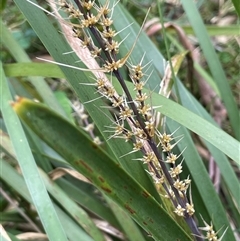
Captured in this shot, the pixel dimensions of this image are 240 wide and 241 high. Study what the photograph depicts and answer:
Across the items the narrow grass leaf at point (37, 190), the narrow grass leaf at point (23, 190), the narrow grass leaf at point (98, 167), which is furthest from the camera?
the narrow grass leaf at point (23, 190)

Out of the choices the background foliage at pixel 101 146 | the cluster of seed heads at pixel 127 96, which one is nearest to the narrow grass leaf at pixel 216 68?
the background foliage at pixel 101 146

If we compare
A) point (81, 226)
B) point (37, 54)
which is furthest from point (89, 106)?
point (37, 54)

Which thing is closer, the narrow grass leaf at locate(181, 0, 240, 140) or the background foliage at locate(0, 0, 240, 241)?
the background foliage at locate(0, 0, 240, 241)

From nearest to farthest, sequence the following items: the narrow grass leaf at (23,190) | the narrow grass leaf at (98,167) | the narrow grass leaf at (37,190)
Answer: the narrow grass leaf at (98,167) < the narrow grass leaf at (37,190) < the narrow grass leaf at (23,190)

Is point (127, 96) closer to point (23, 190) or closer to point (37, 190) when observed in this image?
point (37, 190)

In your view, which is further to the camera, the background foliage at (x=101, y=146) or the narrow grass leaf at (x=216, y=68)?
the narrow grass leaf at (x=216, y=68)

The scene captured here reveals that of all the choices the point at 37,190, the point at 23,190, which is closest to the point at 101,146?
the point at 23,190

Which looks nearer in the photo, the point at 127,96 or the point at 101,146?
the point at 127,96

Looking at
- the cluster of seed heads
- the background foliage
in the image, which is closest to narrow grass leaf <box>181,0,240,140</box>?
the background foliage

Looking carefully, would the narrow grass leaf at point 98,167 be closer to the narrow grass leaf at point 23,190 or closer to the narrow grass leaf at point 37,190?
the narrow grass leaf at point 37,190

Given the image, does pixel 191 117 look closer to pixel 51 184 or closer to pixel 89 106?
pixel 89 106

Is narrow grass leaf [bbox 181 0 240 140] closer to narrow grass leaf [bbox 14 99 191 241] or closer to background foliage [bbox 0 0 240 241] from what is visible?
background foliage [bbox 0 0 240 241]

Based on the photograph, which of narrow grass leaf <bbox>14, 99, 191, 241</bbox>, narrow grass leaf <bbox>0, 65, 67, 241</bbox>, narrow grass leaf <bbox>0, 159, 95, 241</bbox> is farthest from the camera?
narrow grass leaf <bbox>0, 159, 95, 241</bbox>

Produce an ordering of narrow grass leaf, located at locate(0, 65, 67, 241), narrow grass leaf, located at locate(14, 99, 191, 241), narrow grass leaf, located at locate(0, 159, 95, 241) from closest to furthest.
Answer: narrow grass leaf, located at locate(14, 99, 191, 241) → narrow grass leaf, located at locate(0, 65, 67, 241) → narrow grass leaf, located at locate(0, 159, 95, 241)
